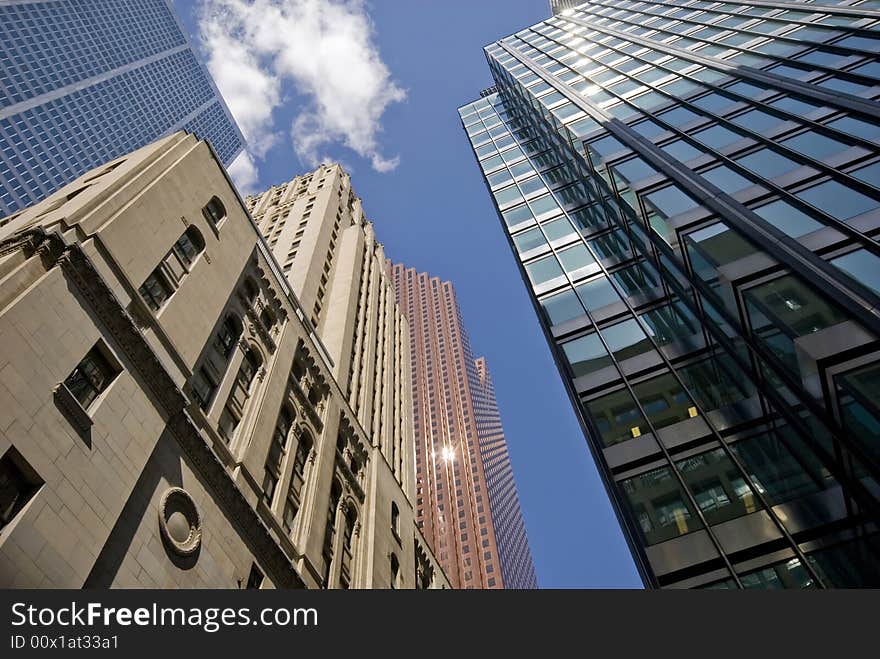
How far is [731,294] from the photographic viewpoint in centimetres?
1496

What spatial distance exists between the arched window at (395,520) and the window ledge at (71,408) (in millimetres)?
26092

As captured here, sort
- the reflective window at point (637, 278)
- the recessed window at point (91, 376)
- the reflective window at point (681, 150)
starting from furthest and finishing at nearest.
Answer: the reflective window at point (637, 278) < the reflective window at point (681, 150) < the recessed window at point (91, 376)

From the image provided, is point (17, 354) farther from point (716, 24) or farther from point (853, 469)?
point (716, 24)

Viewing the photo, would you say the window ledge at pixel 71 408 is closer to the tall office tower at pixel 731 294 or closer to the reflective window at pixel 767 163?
the tall office tower at pixel 731 294

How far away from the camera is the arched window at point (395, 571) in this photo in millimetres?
Result: 34881

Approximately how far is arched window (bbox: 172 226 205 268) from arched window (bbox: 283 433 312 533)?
1069 centimetres

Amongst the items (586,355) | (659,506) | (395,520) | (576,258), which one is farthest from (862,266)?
(395,520)

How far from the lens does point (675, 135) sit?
23.6 meters

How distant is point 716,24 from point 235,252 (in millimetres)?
31618

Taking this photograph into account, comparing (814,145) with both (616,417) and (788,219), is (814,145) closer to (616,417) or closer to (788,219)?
(788,219)

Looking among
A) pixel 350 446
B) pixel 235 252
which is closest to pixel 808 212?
pixel 235 252

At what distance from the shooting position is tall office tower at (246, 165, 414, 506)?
1941 inches

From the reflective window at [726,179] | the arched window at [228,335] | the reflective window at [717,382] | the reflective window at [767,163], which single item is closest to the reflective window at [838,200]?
the reflective window at [767,163]

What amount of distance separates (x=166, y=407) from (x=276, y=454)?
30.6 ft
